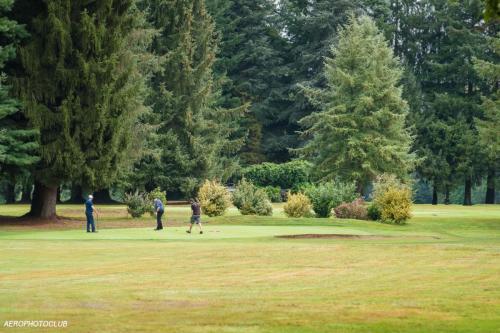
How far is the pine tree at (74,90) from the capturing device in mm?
44844

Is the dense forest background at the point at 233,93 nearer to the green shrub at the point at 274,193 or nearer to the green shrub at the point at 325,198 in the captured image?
the green shrub at the point at 274,193

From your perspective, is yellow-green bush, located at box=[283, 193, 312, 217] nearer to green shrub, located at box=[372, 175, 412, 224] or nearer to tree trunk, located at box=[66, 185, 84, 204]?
green shrub, located at box=[372, 175, 412, 224]

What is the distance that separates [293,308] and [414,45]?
83095 millimetres

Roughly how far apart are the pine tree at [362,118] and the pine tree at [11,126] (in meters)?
29.3

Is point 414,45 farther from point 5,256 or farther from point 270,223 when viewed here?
point 5,256

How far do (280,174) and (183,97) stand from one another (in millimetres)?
11039

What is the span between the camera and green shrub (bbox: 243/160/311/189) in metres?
78.8

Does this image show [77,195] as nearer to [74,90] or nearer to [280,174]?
[280,174]

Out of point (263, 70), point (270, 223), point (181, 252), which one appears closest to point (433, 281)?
point (181, 252)

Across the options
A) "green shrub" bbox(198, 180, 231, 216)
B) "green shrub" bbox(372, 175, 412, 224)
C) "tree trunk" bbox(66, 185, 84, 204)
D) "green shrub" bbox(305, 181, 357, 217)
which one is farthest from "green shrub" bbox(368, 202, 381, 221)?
"tree trunk" bbox(66, 185, 84, 204)

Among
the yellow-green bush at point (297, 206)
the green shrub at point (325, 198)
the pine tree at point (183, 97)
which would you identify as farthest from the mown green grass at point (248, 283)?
the pine tree at point (183, 97)

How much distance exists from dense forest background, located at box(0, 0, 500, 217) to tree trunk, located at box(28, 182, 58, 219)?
0.34 ft

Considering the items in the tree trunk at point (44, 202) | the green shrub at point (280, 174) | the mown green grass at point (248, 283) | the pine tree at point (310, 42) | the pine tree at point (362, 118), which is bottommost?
the mown green grass at point (248, 283)

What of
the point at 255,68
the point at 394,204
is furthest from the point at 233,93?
the point at 394,204
